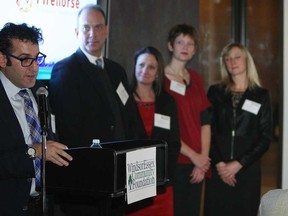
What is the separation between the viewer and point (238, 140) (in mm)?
4926

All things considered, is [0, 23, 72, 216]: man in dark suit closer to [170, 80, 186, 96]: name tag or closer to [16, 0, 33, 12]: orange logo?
[16, 0, 33, 12]: orange logo

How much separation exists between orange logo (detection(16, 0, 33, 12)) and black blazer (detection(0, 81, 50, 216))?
45.2 inches

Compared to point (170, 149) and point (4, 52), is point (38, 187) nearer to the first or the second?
point (4, 52)

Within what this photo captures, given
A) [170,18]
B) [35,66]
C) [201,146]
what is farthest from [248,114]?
[35,66]

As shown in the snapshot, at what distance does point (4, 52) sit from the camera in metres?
2.99

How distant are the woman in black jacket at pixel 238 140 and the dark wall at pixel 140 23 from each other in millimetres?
786

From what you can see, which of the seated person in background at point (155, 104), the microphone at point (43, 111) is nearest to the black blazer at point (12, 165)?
the microphone at point (43, 111)

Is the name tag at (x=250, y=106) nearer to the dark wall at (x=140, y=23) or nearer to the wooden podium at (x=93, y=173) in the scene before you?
the dark wall at (x=140, y=23)

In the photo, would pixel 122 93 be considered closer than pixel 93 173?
No

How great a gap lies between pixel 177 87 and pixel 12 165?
7.20ft

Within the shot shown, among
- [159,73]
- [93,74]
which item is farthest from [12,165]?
[159,73]

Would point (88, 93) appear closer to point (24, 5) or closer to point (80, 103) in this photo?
point (80, 103)

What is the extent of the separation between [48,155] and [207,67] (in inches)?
176

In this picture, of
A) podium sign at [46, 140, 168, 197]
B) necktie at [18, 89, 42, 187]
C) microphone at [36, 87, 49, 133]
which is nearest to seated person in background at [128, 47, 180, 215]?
necktie at [18, 89, 42, 187]
